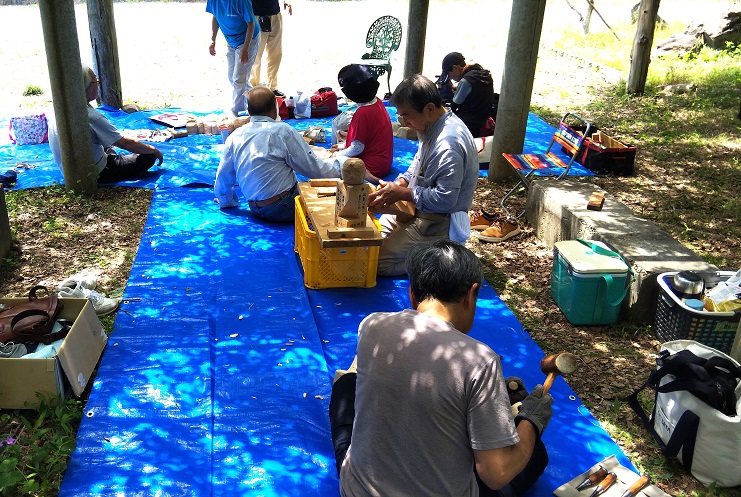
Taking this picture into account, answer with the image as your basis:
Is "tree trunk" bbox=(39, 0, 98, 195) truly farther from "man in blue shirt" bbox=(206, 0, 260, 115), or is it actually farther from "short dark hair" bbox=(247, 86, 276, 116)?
"man in blue shirt" bbox=(206, 0, 260, 115)

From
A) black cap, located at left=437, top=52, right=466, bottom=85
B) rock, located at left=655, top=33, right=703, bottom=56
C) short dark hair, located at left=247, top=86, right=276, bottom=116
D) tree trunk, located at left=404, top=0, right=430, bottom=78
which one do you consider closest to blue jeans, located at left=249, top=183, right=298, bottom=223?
short dark hair, located at left=247, top=86, right=276, bottom=116

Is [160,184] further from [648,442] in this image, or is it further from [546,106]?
[546,106]

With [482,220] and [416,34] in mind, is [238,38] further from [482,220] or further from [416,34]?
[482,220]

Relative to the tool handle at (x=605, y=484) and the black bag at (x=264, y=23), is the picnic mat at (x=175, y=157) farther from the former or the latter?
the tool handle at (x=605, y=484)

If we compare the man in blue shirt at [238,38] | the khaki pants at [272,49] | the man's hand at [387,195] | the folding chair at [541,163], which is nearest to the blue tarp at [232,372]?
the man's hand at [387,195]

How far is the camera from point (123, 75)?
508 inches

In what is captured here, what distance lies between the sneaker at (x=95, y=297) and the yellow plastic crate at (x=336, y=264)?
1.36 m

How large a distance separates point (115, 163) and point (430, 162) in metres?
3.78

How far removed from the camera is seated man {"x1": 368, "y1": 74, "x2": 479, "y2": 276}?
15.4 feet

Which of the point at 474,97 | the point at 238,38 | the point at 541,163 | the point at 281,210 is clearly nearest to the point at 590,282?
the point at 541,163

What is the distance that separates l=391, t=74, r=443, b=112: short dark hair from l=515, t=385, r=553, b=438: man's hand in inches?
97.0

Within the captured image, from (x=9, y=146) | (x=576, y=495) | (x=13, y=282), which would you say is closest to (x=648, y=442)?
(x=576, y=495)

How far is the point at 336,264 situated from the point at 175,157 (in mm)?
3659

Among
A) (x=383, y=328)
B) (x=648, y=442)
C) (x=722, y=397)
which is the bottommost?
(x=648, y=442)
